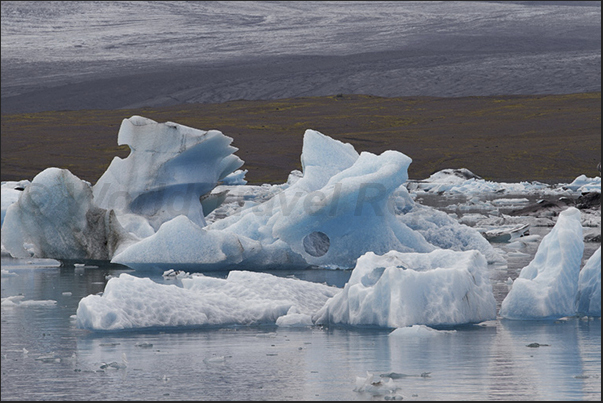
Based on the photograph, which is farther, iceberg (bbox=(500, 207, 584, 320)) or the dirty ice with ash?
iceberg (bbox=(500, 207, 584, 320))

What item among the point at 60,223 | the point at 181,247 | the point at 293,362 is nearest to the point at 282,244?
the point at 181,247

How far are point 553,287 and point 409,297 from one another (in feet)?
5.01

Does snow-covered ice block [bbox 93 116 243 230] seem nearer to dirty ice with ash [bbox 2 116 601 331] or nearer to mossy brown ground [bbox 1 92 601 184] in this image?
Result: dirty ice with ash [bbox 2 116 601 331]

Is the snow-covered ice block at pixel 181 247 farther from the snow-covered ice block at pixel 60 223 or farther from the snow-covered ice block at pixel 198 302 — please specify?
the snow-covered ice block at pixel 198 302

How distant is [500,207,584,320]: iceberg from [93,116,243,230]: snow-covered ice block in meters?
7.32

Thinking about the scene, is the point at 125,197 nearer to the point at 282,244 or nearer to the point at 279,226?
the point at 282,244

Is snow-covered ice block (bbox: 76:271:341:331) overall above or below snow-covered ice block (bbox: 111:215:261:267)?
below

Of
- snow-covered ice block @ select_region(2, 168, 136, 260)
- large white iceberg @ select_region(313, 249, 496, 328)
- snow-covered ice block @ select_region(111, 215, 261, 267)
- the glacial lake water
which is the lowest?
the glacial lake water

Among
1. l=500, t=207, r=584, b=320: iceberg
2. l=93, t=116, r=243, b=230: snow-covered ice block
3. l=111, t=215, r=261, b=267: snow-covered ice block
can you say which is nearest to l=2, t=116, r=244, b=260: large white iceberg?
l=93, t=116, r=243, b=230: snow-covered ice block

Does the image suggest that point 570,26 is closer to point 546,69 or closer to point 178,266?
point 546,69

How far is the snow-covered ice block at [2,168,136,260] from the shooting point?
12430 mm

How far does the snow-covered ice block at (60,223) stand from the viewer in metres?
12.4

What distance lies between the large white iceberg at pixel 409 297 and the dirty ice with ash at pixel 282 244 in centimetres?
1

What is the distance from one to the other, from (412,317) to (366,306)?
0.41 m
